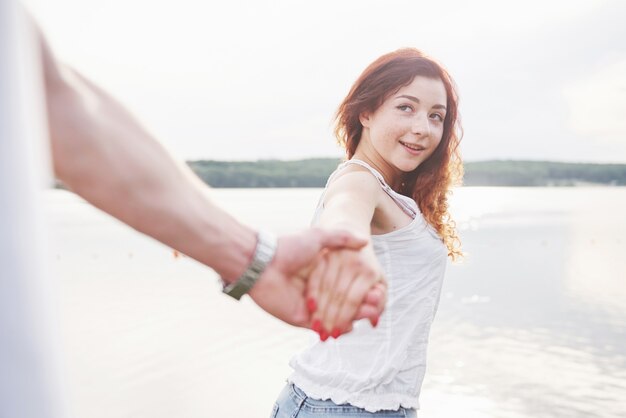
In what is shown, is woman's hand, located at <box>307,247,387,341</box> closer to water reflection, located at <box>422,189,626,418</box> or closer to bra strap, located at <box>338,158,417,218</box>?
bra strap, located at <box>338,158,417,218</box>

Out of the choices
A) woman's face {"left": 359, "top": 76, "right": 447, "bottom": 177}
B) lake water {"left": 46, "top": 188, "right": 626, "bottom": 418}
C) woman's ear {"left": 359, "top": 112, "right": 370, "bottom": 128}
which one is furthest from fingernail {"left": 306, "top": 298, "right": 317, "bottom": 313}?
lake water {"left": 46, "top": 188, "right": 626, "bottom": 418}

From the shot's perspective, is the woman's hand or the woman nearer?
the woman's hand

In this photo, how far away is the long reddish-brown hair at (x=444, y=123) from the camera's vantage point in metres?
2.66

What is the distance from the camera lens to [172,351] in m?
9.23

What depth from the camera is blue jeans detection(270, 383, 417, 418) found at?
7.38 ft

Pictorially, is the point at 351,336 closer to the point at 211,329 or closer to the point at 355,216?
the point at 355,216

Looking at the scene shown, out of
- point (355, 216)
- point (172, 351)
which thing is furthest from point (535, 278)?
point (355, 216)

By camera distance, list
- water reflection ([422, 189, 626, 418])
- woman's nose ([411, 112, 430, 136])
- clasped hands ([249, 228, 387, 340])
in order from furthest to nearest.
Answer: water reflection ([422, 189, 626, 418]) < woman's nose ([411, 112, 430, 136]) < clasped hands ([249, 228, 387, 340])

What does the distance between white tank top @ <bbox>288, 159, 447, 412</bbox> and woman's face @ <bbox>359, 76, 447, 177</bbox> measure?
9.5 inches

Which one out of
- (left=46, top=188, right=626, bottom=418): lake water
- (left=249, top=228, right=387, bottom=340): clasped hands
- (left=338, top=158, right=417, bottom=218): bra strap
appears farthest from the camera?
(left=46, top=188, right=626, bottom=418): lake water

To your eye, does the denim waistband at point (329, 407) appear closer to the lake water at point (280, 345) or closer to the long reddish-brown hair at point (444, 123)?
the long reddish-brown hair at point (444, 123)

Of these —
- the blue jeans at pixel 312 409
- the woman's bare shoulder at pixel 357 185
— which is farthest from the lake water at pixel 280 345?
the woman's bare shoulder at pixel 357 185

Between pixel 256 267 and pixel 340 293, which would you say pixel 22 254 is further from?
pixel 340 293

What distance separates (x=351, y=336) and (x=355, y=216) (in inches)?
20.1
